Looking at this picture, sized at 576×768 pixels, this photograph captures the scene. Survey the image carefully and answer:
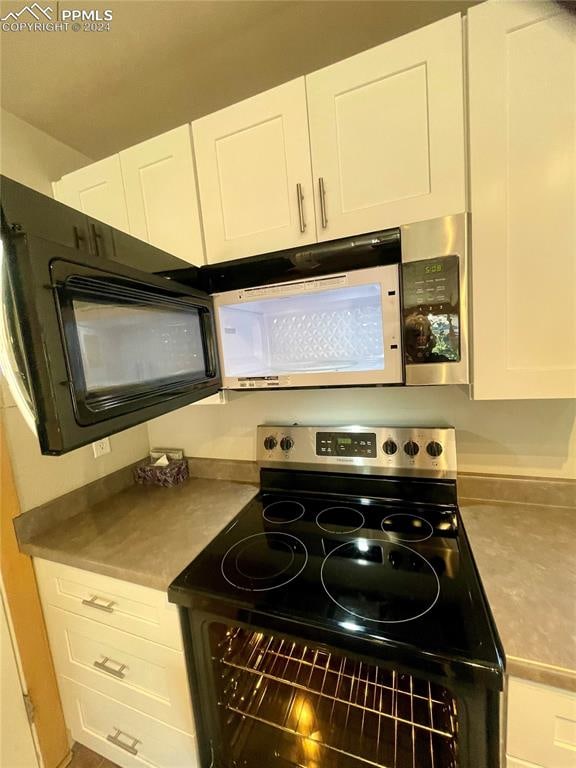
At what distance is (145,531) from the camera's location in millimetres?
1179

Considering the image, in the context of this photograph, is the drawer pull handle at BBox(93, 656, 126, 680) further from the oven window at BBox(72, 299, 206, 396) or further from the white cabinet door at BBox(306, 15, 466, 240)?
the white cabinet door at BBox(306, 15, 466, 240)

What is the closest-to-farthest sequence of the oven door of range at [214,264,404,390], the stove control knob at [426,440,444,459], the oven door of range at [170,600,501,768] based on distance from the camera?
1. the oven door of range at [170,600,501,768]
2. the oven door of range at [214,264,404,390]
3. the stove control knob at [426,440,444,459]

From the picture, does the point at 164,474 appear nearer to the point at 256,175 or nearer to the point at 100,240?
the point at 100,240

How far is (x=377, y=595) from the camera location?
81 centimetres

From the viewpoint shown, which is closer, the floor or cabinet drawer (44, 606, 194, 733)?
cabinet drawer (44, 606, 194, 733)

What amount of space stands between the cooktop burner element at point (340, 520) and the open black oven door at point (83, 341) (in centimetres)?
68

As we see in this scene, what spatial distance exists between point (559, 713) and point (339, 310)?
1.11 meters

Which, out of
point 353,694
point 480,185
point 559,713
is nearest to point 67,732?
point 353,694

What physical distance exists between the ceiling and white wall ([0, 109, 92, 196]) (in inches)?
1.8

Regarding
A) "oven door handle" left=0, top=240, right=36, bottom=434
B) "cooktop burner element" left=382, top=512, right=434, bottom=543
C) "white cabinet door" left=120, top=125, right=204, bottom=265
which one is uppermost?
"white cabinet door" left=120, top=125, right=204, bottom=265

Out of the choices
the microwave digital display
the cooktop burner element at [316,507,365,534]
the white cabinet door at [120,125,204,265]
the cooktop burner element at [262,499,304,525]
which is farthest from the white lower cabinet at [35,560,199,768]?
the white cabinet door at [120,125,204,265]

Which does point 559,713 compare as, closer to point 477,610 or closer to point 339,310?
point 477,610

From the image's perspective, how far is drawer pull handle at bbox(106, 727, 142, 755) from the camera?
3.64ft

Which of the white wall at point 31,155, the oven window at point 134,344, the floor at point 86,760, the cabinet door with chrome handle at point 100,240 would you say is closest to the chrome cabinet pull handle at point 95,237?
the cabinet door with chrome handle at point 100,240
